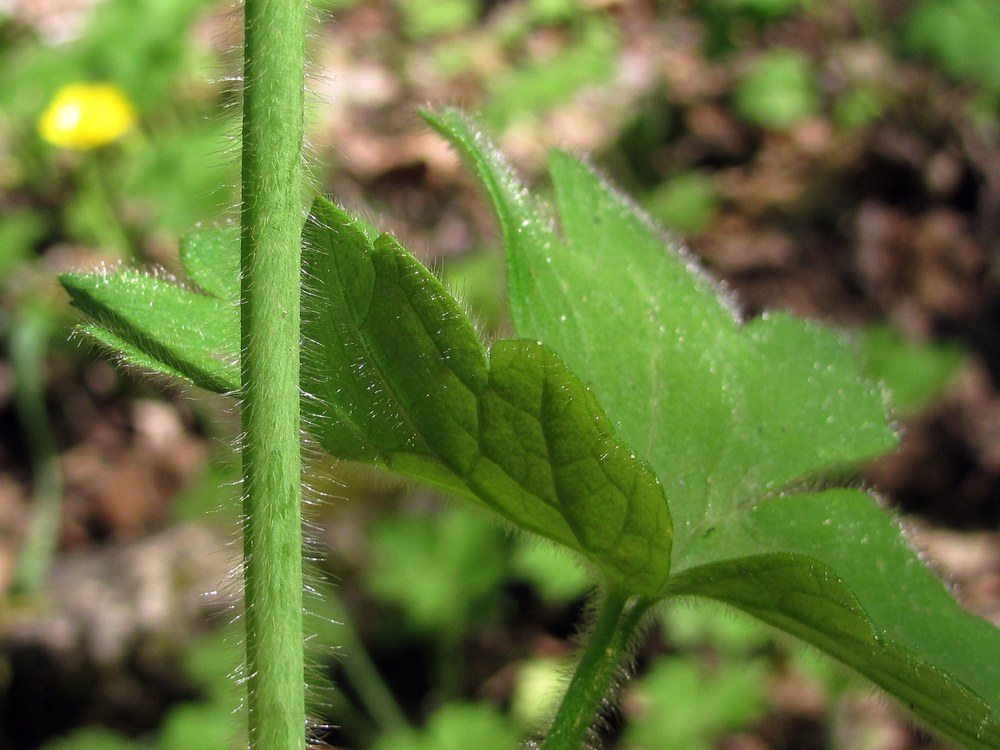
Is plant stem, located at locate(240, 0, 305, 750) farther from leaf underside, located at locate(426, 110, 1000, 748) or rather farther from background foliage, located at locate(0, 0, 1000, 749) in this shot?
background foliage, located at locate(0, 0, 1000, 749)

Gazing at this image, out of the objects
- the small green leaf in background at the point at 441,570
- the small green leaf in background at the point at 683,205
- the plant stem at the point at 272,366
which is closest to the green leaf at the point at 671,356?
the plant stem at the point at 272,366

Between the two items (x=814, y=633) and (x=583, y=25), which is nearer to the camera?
(x=814, y=633)

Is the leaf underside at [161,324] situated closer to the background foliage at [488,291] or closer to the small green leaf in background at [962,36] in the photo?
the background foliage at [488,291]

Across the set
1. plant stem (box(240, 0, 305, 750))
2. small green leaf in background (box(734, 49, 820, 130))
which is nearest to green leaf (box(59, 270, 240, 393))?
plant stem (box(240, 0, 305, 750))

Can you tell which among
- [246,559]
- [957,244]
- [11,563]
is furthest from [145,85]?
[246,559]

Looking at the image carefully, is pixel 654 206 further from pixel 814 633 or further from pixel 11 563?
pixel 814 633

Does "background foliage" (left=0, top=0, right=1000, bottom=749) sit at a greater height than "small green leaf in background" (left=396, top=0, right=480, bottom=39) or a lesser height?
lesser

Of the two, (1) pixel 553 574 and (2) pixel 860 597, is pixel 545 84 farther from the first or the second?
(2) pixel 860 597
